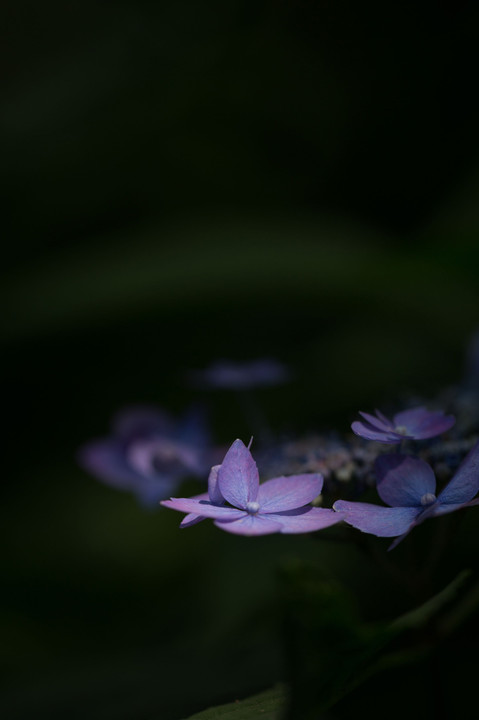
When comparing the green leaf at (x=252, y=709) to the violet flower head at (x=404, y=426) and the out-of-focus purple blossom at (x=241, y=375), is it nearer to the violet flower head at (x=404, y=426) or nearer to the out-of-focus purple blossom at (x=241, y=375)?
the violet flower head at (x=404, y=426)

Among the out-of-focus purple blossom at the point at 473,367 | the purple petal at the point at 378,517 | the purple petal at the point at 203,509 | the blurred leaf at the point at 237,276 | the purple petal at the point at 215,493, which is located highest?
the blurred leaf at the point at 237,276

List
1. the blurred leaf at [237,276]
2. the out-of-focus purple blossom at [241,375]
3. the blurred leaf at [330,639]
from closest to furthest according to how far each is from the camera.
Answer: the blurred leaf at [330,639] < the out-of-focus purple blossom at [241,375] < the blurred leaf at [237,276]

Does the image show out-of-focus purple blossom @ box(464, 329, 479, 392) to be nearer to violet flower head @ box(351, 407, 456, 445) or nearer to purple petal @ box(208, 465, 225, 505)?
violet flower head @ box(351, 407, 456, 445)

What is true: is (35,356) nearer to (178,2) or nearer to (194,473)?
(178,2)

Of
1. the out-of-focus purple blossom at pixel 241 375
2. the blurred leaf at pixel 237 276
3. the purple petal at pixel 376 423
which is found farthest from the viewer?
the blurred leaf at pixel 237 276

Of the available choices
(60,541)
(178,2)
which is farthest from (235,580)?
(178,2)

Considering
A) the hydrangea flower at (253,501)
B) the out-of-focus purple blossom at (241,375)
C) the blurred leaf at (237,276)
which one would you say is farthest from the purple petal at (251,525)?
the blurred leaf at (237,276)

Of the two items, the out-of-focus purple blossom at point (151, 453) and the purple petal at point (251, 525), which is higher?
the out-of-focus purple blossom at point (151, 453)

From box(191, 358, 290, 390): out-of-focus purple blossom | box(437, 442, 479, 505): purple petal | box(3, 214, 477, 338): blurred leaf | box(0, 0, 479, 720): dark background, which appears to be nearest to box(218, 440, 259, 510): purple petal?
box(437, 442, 479, 505): purple petal

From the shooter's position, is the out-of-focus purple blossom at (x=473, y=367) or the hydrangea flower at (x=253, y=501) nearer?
the hydrangea flower at (x=253, y=501)
